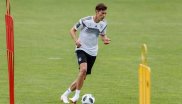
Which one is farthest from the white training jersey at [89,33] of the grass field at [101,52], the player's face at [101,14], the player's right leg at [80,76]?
the grass field at [101,52]

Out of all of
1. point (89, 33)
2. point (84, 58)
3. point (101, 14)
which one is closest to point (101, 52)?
point (89, 33)

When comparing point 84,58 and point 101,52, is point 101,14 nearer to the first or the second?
point 84,58

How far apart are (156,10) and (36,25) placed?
11309mm

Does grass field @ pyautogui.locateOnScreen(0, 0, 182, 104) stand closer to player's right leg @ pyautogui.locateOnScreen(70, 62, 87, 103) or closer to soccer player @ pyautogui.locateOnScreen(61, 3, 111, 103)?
player's right leg @ pyautogui.locateOnScreen(70, 62, 87, 103)

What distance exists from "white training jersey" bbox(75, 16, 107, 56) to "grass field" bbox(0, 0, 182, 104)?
131 cm

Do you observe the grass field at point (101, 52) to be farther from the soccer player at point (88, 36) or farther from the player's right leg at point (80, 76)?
the soccer player at point (88, 36)

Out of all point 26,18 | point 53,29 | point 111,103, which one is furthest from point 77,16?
point 111,103

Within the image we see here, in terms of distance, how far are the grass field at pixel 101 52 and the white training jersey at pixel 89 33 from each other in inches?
51.4

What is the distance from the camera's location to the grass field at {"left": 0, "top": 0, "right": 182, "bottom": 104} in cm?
1548

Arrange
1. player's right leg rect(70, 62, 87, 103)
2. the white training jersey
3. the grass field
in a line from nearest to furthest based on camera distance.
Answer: player's right leg rect(70, 62, 87, 103)
the white training jersey
the grass field

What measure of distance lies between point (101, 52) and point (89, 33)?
32.8ft

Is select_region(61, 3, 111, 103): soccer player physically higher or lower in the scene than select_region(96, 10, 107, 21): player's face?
lower

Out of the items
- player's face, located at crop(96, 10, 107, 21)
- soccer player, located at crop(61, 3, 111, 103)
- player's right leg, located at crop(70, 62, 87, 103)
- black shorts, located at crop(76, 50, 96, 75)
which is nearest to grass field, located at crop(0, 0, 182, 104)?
player's right leg, located at crop(70, 62, 87, 103)

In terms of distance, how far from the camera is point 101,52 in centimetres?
2377
